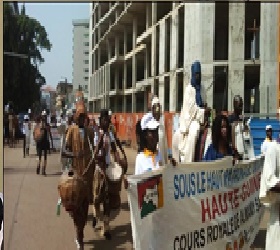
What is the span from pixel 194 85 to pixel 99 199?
201 centimetres

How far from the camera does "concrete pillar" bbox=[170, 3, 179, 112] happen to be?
2323cm

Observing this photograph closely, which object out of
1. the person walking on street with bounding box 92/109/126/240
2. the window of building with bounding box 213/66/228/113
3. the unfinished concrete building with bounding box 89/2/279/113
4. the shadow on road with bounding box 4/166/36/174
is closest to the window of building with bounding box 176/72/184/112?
the unfinished concrete building with bounding box 89/2/279/113

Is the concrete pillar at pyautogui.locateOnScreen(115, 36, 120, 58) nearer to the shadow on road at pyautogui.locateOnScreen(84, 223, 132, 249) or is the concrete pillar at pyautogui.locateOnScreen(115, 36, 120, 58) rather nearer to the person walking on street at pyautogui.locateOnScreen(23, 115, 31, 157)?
the person walking on street at pyautogui.locateOnScreen(23, 115, 31, 157)

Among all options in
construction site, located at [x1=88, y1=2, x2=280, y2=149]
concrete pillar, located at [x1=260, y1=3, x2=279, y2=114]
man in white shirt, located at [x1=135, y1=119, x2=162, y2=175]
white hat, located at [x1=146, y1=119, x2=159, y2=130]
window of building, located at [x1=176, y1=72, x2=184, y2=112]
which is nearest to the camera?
man in white shirt, located at [x1=135, y1=119, x2=162, y2=175]

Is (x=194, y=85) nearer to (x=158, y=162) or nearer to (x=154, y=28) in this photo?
(x=158, y=162)

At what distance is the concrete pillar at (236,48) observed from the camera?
2169 cm

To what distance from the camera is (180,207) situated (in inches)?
199

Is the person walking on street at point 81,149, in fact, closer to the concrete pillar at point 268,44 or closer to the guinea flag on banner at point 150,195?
the guinea flag on banner at point 150,195

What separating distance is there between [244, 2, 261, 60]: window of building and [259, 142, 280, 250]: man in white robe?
17.4m

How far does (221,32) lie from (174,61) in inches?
95.1

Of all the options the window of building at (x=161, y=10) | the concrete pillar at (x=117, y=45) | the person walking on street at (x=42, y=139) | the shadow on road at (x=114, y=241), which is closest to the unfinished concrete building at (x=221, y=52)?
the window of building at (x=161, y=10)

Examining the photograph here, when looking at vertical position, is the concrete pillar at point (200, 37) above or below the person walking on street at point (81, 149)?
above

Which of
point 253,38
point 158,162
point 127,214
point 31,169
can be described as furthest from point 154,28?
point 158,162

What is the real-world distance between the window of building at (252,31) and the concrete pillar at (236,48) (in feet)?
1.45
